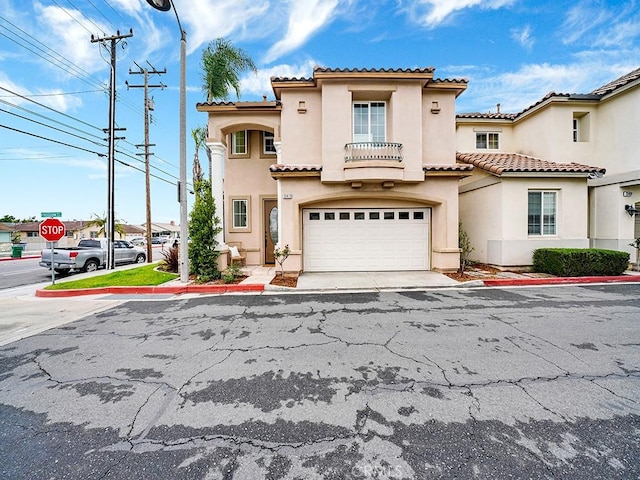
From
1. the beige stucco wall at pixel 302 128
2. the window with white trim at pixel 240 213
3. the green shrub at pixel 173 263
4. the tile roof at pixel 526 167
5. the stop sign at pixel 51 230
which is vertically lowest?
the green shrub at pixel 173 263

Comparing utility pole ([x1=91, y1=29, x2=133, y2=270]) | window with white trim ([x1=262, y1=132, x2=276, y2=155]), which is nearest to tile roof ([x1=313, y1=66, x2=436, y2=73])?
window with white trim ([x1=262, y1=132, x2=276, y2=155])

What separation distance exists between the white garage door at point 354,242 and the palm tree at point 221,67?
843 cm

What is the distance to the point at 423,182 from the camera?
10.3m

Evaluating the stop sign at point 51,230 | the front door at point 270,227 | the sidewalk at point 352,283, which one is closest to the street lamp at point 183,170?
the sidewalk at point 352,283

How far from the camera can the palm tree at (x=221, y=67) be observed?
1311 centimetres

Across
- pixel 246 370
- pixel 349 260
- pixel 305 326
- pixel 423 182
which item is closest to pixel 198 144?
pixel 349 260

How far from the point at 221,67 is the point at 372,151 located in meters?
9.27

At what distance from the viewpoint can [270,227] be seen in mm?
12914

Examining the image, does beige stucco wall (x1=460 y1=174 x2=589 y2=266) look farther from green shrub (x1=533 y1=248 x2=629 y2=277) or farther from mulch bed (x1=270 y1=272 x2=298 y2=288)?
mulch bed (x1=270 y1=272 x2=298 y2=288)

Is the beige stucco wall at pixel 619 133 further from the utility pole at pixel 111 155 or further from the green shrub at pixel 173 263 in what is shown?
the utility pole at pixel 111 155

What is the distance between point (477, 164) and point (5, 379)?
1487cm

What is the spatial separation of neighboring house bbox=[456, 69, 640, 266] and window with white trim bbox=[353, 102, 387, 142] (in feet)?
16.1

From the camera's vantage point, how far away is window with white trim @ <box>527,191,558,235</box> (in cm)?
1103

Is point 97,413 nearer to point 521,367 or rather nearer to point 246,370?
point 246,370
